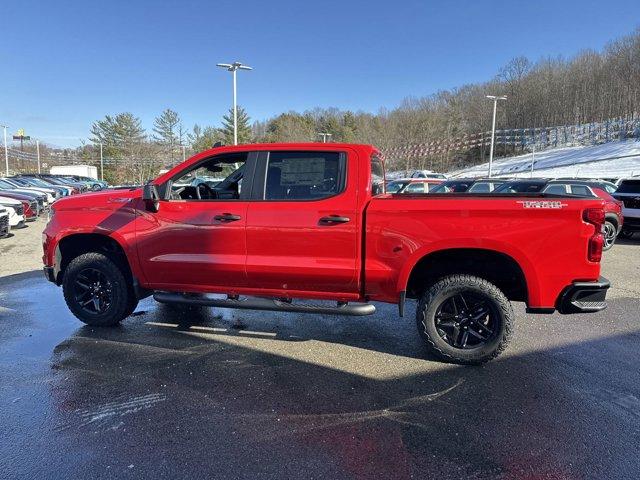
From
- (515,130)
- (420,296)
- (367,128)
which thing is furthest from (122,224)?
(515,130)

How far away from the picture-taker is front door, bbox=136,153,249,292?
412cm

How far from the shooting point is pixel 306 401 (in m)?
3.26

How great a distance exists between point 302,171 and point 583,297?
9.03 feet

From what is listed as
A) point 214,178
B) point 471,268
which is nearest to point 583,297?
point 471,268

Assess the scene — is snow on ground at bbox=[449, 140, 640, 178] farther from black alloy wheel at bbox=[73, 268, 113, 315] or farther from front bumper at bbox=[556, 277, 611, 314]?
black alloy wheel at bbox=[73, 268, 113, 315]

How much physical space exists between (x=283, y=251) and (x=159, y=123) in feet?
213

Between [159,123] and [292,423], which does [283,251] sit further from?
[159,123]

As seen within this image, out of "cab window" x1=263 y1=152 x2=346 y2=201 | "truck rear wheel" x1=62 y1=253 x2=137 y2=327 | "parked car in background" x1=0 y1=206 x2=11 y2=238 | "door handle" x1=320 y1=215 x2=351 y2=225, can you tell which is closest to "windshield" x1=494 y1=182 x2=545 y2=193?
"cab window" x1=263 y1=152 x2=346 y2=201

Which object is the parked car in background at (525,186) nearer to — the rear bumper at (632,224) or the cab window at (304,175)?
the rear bumper at (632,224)

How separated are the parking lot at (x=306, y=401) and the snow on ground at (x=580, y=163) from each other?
37.0 m

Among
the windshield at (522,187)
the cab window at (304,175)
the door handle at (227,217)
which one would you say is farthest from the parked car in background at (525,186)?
the door handle at (227,217)

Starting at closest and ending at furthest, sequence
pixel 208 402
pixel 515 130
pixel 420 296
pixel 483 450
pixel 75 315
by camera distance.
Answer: pixel 483 450 → pixel 208 402 → pixel 420 296 → pixel 75 315 → pixel 515 130

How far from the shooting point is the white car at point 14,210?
1210cm

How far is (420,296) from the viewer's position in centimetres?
421
